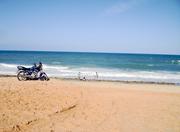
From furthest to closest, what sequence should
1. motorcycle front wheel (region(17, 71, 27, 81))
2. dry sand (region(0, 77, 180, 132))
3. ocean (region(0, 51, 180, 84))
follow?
ocean (region(0, 51, 180, 84)) → motorcycle front wheel (region(17, 71, 27, 81)) → dry sand (region(0, 77, 180, 132))

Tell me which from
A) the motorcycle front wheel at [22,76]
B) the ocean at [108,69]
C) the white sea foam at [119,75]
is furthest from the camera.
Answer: the ocean at [108,69]

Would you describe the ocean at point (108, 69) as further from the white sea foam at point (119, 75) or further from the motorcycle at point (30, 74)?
the motorcycle at point (30, 74)

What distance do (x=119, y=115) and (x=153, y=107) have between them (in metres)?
2.05

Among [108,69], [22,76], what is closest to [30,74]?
[22,76]

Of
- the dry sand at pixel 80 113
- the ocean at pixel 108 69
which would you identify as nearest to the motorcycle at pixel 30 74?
the ocean at pixel 108 69

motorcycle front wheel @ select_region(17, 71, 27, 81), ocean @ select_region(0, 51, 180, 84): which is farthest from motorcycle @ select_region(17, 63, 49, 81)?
ocean @ select_region(0, 51, 180, 84)

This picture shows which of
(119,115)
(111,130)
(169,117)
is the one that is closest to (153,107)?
(169,117)

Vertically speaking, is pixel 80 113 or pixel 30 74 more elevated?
pixel 30 74

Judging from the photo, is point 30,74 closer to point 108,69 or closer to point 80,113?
point 80,113

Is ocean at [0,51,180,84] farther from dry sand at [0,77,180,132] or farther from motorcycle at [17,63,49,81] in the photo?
dry sand at [0,77,180,132]

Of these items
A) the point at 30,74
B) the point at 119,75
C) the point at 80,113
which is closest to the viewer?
the point at 80,113

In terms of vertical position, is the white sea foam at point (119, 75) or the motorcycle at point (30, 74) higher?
the motorcycle at point (30, 74)

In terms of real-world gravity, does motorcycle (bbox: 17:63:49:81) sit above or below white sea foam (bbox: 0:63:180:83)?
above

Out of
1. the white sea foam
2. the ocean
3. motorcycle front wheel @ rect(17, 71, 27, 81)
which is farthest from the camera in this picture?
the ocean
